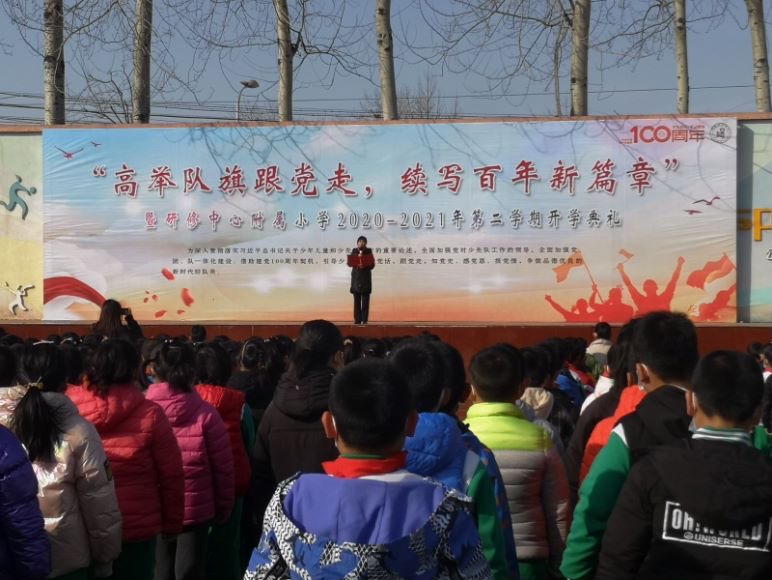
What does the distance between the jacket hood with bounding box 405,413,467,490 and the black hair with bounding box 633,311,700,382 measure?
2.03 ft

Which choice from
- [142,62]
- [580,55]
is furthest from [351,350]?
[580,55]

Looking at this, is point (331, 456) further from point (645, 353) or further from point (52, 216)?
point (52, 216)

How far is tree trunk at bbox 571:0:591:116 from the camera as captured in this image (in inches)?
585

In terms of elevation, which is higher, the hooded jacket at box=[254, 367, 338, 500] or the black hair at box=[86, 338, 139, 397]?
the black hair at box=[86, 338, 139, 397]

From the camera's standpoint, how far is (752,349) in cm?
672

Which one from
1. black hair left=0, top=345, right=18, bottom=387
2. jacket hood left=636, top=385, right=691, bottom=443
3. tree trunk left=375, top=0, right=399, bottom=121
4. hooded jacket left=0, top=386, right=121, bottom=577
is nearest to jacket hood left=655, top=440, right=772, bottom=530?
jacket hood left=636, top=385, right=691, bottom=443

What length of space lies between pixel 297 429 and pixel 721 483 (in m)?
2.06

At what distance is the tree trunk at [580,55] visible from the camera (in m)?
14.9

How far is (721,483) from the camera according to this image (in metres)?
2.15

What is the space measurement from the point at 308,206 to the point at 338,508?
12118mm

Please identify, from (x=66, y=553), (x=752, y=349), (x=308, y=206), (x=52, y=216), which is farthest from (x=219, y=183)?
(x=66, y=553)

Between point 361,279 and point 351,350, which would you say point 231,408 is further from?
point 361,279

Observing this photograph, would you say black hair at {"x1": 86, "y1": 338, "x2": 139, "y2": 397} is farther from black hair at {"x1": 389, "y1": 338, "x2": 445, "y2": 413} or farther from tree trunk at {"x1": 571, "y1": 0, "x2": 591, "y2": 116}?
tree trunk at {"x1": 571, "y1": 0, "x2": 591, "y2": 116}

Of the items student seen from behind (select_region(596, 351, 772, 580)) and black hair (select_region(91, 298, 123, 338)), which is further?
black hair (select_region(91, 298, 123, 338))
